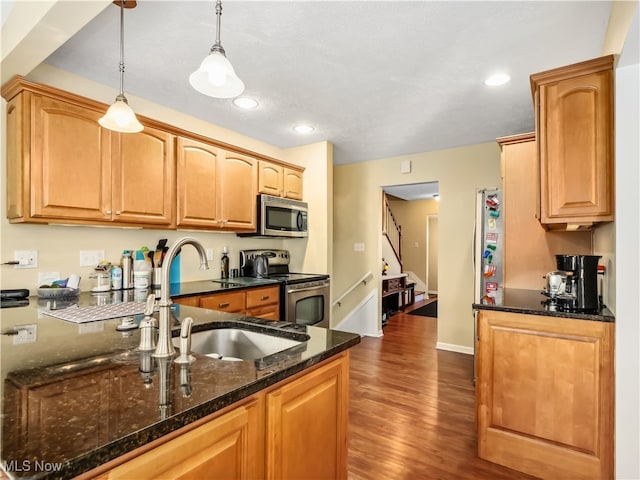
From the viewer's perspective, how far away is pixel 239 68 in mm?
2281

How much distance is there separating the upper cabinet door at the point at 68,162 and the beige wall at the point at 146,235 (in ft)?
1.05

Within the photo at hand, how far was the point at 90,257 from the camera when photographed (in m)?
2.48

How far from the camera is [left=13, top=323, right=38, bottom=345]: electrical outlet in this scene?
1.15 m

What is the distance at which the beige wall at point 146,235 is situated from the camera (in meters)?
2.18

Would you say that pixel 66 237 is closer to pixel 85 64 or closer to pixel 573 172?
pixel 85 64

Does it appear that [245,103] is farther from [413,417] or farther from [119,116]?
[413,417]

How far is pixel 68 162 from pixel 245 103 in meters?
1.36

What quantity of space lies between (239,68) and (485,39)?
1521mm

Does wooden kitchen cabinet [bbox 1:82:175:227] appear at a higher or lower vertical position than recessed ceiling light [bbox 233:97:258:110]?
lower

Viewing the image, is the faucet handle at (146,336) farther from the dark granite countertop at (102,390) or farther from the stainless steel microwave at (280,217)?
the stainless steel microwave at (280,217)

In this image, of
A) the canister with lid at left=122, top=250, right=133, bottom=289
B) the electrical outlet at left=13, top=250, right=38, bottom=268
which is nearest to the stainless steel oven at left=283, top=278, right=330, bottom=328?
the canister with lid at left=122, top=250, right=133, bottom=289

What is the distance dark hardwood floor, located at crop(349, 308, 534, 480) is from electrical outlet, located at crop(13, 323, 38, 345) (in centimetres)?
159

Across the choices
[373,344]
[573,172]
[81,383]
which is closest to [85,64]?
[81,383]

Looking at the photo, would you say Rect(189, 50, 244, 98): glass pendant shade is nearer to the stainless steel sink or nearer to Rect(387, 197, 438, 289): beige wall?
the stainless steel sink
